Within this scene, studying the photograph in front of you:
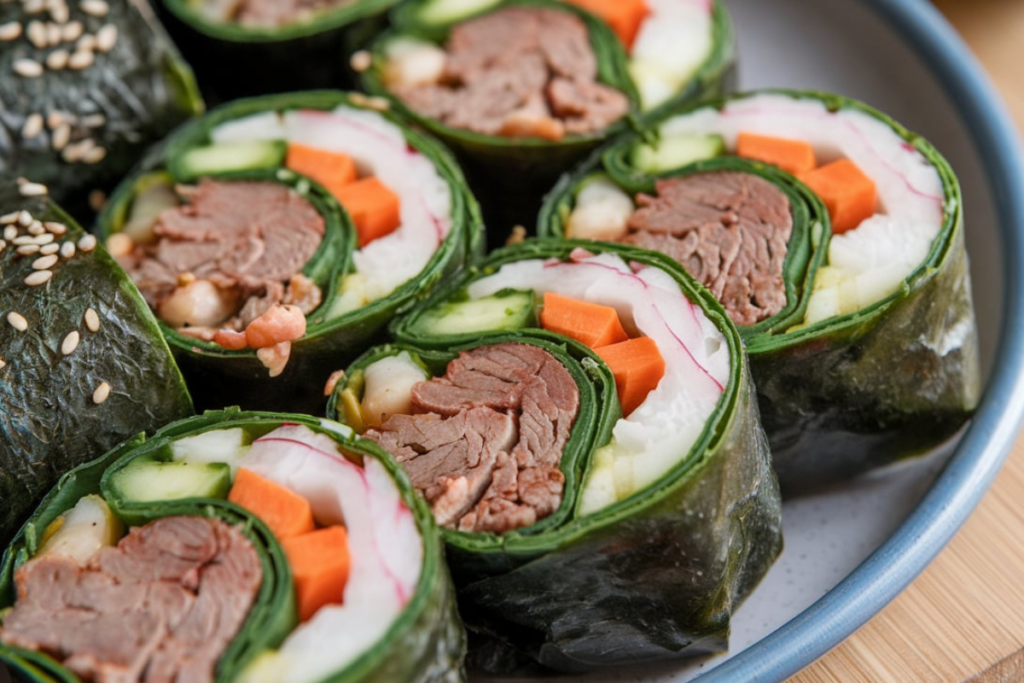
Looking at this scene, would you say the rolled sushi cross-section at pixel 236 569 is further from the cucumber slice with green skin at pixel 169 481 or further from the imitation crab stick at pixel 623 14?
the imitation crab stick at pixel 623 14

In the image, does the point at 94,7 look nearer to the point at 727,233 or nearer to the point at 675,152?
the point at 675,152

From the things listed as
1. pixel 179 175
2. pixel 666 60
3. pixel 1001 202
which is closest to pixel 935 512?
pixel 1001 202

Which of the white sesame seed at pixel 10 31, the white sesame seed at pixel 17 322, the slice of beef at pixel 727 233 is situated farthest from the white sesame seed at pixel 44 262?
the slice of beef at pixel 727 233

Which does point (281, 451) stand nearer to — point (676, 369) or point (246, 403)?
point (246, 403)

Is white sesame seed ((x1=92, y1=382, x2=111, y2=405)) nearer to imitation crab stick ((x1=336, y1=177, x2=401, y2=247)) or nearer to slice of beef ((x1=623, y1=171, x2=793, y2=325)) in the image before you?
imitation crab stick ((x1=336, y1=177, x2=401, y2=247))

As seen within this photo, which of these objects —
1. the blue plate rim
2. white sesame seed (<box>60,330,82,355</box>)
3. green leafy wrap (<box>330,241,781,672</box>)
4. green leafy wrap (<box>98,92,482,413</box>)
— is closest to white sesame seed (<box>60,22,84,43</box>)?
green leafy wrap (<box>98,92,482,413</box>)

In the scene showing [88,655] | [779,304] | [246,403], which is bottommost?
[246,403]
